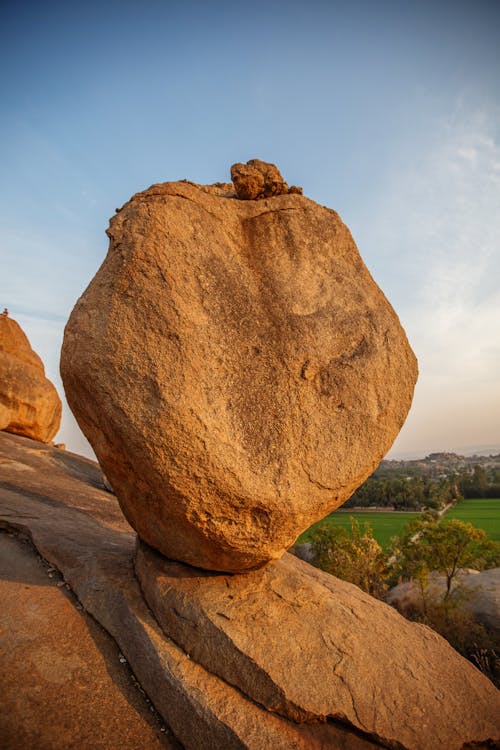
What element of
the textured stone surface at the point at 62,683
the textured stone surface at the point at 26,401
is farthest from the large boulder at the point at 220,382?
the textured stone surface at the point at 26,401

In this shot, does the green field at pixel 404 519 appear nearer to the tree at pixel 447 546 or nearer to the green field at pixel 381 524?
the green field at pixel 381 524

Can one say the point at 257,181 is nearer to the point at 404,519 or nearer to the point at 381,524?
the point at 381,524

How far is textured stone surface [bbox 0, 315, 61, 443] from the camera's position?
1866 cm

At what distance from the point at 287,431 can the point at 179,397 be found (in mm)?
1411

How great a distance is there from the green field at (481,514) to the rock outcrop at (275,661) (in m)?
45.8

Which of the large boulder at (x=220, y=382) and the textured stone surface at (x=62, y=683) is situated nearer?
the textured stone surface at (x=62, y=683)

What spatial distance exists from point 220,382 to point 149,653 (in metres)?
3.17

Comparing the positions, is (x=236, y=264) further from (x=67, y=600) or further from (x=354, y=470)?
(x=67, y=600)

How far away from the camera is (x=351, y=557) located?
17.8 m

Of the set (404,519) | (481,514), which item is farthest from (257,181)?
(481,514)

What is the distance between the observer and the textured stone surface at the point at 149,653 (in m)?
4.14

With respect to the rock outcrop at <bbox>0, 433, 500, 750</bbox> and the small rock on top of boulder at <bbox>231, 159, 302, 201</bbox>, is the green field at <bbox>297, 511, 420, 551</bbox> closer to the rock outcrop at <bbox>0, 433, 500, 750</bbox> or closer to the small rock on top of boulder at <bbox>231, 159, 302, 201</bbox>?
the rock outcrop at <bbox>0, 433, 500, 750</bbox>

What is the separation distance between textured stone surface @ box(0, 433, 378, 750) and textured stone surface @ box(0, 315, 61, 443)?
11.2 meters

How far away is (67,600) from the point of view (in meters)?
5.59
